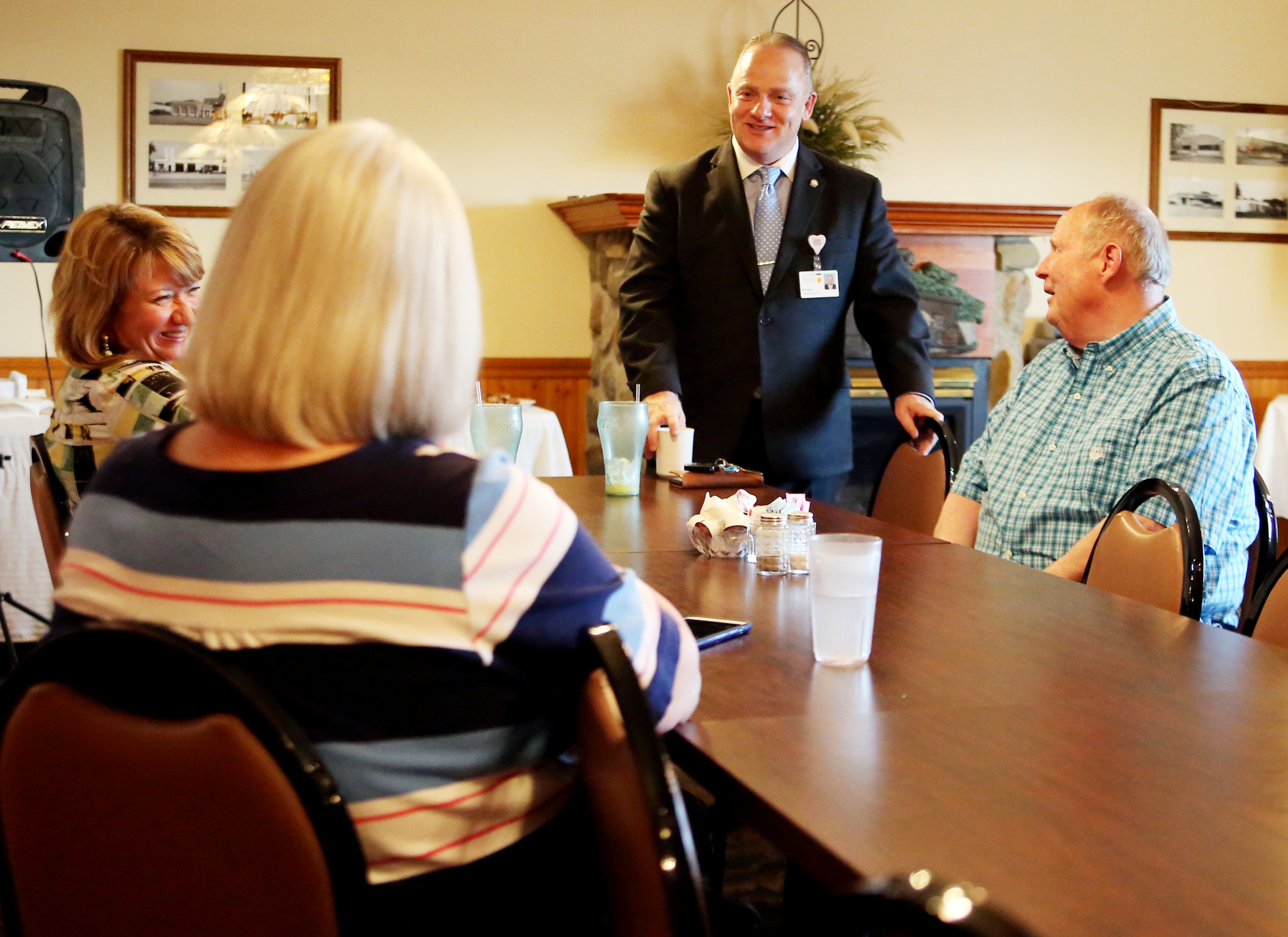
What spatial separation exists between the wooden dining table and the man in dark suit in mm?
1552

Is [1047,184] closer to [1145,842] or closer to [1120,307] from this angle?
[1120,307]

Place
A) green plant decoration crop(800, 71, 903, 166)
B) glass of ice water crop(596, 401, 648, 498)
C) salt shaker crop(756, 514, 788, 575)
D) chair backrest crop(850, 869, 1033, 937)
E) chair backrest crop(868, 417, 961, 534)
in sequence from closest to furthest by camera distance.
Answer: chair backrest crop(850, 869, 1033, 937) < salt shaker crop(756, 514, 788, 575) < glass of ice water crop(596, 401, 648, 498) < chair backrest crop(868, 417, 961, 534) < green plant decoration crop(800, 71, 903, 166)

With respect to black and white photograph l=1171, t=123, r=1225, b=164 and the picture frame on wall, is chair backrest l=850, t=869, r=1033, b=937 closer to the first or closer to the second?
the picture frame on wall

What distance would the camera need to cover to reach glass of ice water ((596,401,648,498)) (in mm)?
2375

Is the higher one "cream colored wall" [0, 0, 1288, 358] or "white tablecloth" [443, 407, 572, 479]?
"cream colored wall" [0, 0, 1288, 358]

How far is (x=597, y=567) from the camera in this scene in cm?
92

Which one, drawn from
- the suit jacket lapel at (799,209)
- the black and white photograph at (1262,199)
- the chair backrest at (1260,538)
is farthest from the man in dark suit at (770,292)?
the black and white photograph at (1262,199)

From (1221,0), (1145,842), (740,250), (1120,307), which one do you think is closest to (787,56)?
(740,250)

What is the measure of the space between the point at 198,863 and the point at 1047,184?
5614 mm

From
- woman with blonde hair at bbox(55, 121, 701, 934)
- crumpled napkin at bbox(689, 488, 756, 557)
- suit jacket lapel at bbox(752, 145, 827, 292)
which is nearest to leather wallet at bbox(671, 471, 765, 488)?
crumpled napkin at bbox(689, 488, 756, 557)

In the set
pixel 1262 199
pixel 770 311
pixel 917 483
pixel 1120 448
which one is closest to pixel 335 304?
pixel 1120 448

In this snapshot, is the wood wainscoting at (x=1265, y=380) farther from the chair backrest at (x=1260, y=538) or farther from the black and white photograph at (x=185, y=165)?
the black and white photograph at (x=185, y=165)

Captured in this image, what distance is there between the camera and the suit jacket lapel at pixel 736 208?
3.16 m

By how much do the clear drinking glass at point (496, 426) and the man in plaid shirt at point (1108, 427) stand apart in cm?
86
